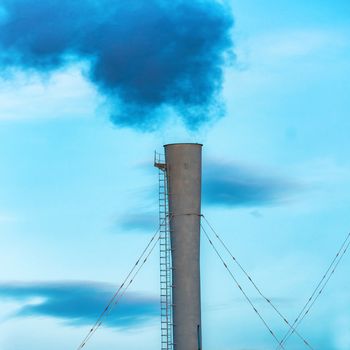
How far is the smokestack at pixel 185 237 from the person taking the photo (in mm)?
102000

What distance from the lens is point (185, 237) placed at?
102938 mm

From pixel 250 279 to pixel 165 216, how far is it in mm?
7602

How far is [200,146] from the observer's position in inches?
4097

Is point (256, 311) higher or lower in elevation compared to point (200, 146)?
lower

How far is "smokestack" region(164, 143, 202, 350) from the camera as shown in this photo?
102 metres

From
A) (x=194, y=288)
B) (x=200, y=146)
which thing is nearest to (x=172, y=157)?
(x=200, y=146)

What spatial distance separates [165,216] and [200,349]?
9.47 m

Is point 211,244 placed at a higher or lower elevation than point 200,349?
higher

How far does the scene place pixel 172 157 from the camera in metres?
104

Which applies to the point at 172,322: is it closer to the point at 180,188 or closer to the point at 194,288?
the point at 194,288

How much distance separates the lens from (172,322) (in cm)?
10225

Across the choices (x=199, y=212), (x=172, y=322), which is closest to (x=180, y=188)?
(x=199, y=212)

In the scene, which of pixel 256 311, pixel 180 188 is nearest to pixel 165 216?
pixel 180 188

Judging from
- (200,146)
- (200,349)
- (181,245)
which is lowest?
(200,349)
